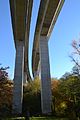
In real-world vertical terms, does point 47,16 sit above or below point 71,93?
above

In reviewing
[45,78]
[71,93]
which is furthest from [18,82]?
[71,93]

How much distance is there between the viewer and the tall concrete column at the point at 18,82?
39.1 meters

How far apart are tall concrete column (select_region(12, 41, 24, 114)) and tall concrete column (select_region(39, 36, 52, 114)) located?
4.27m

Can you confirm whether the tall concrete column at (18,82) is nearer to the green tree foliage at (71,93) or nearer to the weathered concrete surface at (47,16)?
the weathered concrete surface at (47,16)

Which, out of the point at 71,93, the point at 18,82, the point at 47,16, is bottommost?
the point at 71,93

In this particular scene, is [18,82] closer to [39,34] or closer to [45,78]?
[45,78]

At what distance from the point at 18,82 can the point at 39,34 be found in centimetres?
830

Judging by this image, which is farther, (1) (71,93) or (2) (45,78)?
(2) (45,78)

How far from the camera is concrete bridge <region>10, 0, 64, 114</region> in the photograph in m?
31.0

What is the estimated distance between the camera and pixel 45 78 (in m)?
37.9

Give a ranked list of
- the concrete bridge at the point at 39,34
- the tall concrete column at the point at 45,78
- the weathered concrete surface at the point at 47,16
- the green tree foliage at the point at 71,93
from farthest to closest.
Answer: the tall concrete column at the point at 45,78, the green tree foliage at the point at 71,93, the concrete bridge at the point at 39,34, the weathered concrete surface at the point at 47,16

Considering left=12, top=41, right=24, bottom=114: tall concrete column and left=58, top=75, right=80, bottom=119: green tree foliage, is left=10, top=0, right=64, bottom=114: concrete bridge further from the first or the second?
left=58, top=75, right=80, bottom=119: green tree foliage

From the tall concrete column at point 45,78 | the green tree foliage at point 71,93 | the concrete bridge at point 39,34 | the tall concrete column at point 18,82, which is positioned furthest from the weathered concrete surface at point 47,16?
the green tree foliage at point 71,93

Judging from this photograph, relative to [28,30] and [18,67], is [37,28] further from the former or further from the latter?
[18,67]
